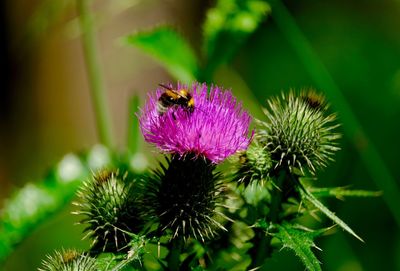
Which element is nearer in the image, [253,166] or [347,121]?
[253,166]

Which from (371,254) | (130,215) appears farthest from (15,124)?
(130,215)

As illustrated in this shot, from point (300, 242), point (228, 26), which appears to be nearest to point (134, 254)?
point (300, 242)

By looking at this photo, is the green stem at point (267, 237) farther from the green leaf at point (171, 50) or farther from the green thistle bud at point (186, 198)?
the green leaf at point (171, 50)

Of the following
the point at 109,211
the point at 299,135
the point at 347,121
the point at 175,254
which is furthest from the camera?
the point at 347,121

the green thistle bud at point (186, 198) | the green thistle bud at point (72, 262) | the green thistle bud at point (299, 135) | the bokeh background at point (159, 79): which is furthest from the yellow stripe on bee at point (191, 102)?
the bokeh background at point (159, 79)

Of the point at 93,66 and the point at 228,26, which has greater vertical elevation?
the point at 93,66

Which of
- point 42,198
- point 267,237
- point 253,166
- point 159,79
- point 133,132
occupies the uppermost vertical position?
point 159,79

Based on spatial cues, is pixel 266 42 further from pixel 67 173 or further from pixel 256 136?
pixel 256 136

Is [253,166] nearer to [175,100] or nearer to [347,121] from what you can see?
[175,100]
